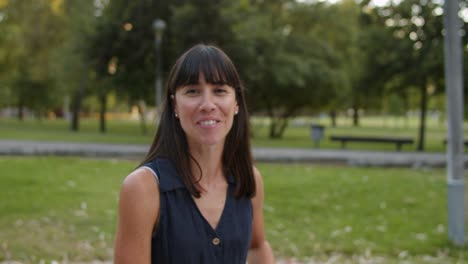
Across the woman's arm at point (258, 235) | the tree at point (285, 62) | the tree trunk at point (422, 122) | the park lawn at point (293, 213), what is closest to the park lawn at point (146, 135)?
the tree trunk at point (422, 122)

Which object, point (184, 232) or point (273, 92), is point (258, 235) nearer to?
point (184, 232)

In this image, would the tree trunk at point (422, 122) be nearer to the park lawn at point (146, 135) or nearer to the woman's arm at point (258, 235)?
the park lawn at point (146, 135)

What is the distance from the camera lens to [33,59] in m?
40.6

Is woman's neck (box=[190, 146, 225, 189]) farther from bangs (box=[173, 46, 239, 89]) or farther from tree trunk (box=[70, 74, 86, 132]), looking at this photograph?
tree trunk (box=[70, 74, 86, 132])

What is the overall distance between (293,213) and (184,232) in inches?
286

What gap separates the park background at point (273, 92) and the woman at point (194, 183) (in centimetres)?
73

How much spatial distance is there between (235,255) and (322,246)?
544cm

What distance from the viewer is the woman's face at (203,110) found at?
189 cm

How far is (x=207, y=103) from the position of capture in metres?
1.87

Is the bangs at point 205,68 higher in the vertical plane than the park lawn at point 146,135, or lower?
higher

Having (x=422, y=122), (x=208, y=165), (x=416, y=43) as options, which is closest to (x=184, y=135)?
(x=208, y=165)

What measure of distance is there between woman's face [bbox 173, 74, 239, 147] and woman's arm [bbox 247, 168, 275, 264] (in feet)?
1.09

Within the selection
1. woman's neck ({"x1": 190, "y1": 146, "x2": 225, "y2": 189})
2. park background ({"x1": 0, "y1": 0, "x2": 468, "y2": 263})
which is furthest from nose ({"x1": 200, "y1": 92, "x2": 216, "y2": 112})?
park background ({"x1": 0, "y1": 0, "x2": 468, "y2": 263})

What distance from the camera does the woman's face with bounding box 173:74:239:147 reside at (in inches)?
74.2
